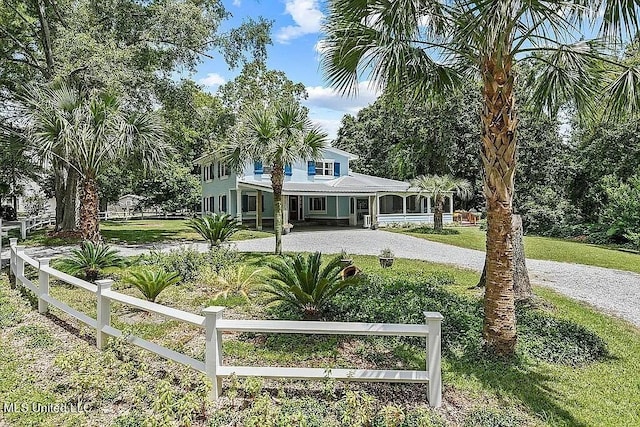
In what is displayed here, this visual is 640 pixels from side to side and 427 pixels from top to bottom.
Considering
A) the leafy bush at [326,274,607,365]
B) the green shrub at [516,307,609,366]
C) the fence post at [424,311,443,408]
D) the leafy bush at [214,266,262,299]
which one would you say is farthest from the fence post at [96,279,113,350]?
the green shrub at [516,307,609,366]

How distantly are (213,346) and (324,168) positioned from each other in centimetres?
2490

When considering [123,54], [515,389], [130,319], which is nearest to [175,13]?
[123,54]

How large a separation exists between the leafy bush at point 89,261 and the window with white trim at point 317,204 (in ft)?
73.0

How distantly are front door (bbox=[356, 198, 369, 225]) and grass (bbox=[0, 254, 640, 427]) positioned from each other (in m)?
22.9

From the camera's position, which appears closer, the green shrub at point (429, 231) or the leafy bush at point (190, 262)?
the leafy bush at point (190, 262)

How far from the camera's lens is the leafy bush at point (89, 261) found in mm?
9174

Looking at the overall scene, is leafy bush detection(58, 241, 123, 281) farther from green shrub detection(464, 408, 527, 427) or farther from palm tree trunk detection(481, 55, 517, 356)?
green shrub detection(464, 408, 527, 427)

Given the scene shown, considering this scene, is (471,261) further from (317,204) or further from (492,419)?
(317,204)

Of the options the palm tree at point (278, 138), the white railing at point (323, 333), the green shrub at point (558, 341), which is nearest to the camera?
the white railing at point (323, 333)

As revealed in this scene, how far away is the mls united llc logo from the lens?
3.85m

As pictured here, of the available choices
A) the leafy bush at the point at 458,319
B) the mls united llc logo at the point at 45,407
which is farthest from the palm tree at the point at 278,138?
the mls united llc logo at the point at 45,407

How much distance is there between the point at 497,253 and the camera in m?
5.24

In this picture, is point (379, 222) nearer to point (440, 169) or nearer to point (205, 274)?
point (440, 169)

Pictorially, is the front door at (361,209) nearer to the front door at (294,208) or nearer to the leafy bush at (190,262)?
the front door at (294,208)
